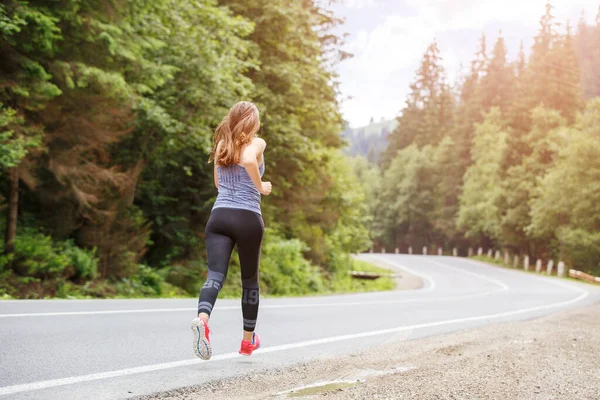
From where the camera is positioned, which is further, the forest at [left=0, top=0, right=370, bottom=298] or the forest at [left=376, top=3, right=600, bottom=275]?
the forest at [left=376, top=3, right=600, bottom=275]

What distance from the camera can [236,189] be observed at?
4.85m

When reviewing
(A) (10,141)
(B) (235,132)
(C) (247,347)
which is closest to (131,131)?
(A) (10,141)

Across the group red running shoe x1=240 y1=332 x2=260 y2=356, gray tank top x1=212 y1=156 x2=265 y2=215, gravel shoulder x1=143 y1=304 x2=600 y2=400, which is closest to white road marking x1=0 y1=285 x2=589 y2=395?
red running shoe x1=240 y1=332 x2=260 y2=356

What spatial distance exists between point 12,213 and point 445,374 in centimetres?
1055

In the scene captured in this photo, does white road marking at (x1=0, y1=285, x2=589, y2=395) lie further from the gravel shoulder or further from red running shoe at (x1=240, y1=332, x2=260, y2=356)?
the gravel shoulder

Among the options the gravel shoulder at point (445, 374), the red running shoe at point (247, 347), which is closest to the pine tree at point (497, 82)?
the gravel shoulder at point (445, 374)

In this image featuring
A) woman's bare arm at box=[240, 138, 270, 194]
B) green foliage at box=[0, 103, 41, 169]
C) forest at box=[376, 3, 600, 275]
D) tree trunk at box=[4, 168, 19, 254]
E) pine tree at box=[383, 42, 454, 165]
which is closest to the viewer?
woman's bare arm at box=[240, 138, 270, 194]

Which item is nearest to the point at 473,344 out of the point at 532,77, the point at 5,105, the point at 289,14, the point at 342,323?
the point at 342,323

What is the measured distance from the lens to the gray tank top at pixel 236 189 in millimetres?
4836

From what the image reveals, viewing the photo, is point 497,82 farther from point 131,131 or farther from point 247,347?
point 247,347

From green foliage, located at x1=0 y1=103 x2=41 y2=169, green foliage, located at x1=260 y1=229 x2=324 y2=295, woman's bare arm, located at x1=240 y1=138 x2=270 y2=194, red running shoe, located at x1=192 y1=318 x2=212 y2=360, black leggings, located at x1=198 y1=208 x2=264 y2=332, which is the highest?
green foliage, located at x1=0 y1=103 x2=41 y2=169

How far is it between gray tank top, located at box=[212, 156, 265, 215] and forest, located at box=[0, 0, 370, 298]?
22.3 ft

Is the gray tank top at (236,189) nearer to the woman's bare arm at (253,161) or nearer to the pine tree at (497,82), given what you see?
the woman's bare arm at (253,161)

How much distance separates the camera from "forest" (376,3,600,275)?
3672cm
